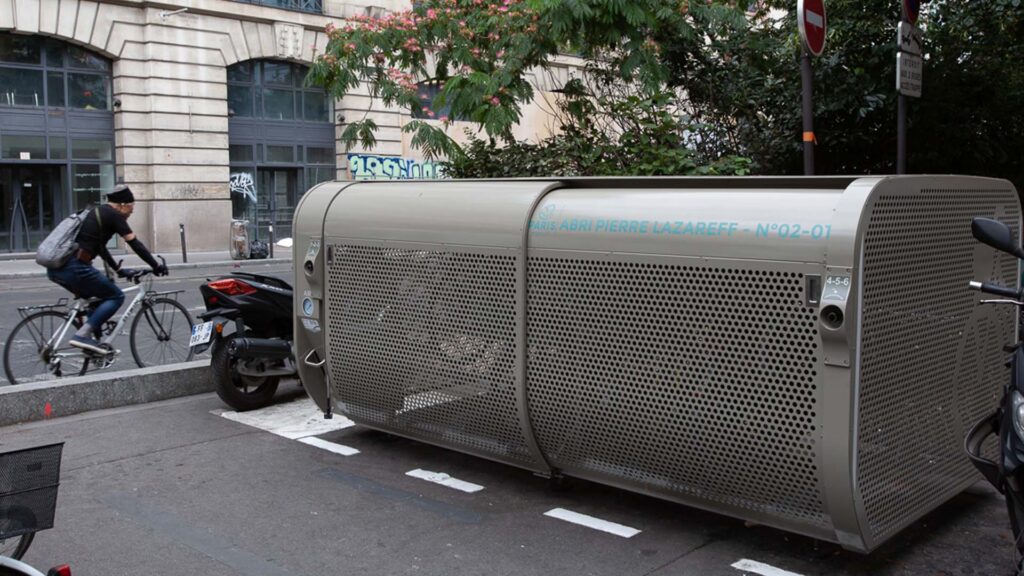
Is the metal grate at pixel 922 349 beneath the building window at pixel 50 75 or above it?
beneath

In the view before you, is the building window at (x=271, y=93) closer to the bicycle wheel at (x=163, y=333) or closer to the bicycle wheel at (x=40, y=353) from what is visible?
the bicycle wheel at (x=163, y=333)

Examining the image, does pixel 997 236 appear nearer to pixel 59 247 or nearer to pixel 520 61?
pixel 520 61

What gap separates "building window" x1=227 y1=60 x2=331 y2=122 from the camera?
27.0 metres

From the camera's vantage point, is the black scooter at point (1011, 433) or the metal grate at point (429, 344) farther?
the metal grate at point (429, 344)

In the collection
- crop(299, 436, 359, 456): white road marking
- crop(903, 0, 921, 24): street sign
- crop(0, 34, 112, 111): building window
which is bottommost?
crop(299, 436, 359, 456): white road marking

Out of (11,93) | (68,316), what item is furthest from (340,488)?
(11,93)

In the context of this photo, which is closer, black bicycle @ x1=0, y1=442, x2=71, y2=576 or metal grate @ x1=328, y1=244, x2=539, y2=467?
black bicycle @ x1=0, y1=442, x2=71, y2=576

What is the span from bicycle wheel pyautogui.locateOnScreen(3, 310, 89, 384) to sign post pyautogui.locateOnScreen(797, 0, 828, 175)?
19.7 feet

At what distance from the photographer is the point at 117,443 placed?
239 inches

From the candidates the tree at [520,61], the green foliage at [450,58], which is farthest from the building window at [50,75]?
the tree at [520,61]

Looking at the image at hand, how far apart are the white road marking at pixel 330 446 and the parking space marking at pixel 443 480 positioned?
1.92 feet

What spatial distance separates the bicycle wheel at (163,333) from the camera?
8.34 meters

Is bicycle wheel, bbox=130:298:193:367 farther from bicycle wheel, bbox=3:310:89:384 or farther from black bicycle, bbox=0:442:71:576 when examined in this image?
black bicycle, bbox=0:442:71:576

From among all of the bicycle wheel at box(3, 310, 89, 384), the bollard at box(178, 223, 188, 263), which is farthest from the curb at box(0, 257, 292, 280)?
the bicycle wheel at box(3, 310, 89, 384)
